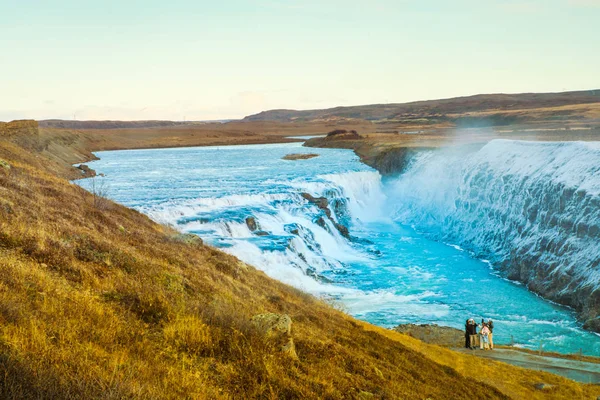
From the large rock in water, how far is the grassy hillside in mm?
87

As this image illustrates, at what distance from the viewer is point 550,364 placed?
16719 mm

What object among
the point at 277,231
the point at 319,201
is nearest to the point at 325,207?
the point at 319,201

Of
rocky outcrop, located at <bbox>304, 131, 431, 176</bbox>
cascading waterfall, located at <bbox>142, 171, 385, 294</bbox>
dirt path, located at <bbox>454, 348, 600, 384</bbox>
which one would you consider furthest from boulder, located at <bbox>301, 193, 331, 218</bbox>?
dirt path, located at <bbox>454, 348, 600, 384</bbox>

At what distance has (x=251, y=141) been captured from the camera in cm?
13200

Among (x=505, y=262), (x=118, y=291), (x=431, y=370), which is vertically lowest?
(x=505, y=262)

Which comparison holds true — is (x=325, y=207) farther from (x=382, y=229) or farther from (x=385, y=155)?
(x=385, y=155)

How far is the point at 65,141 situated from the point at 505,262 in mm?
64608

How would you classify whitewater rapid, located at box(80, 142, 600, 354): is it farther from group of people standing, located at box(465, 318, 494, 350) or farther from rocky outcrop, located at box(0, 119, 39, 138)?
rocky outcrop, located at box(0, 119, 39, 138)

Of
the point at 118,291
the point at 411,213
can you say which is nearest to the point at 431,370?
the point at 118,291

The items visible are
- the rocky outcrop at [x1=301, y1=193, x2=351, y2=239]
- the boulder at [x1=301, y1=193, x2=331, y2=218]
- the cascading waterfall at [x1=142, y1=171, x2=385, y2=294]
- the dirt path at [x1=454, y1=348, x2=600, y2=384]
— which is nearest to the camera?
the dirt path at [x1=454, y1=348, x2=600, y2=384]

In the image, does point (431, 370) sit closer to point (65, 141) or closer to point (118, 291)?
point (118, 291)

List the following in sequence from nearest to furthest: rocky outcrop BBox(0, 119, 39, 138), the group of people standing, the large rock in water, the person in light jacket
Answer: the large rock in water → the person in light jacket → the group of people standing → rocky outcrop BBox(0, 119, 39, 138)

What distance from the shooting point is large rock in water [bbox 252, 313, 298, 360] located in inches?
321

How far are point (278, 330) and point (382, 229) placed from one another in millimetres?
37548
